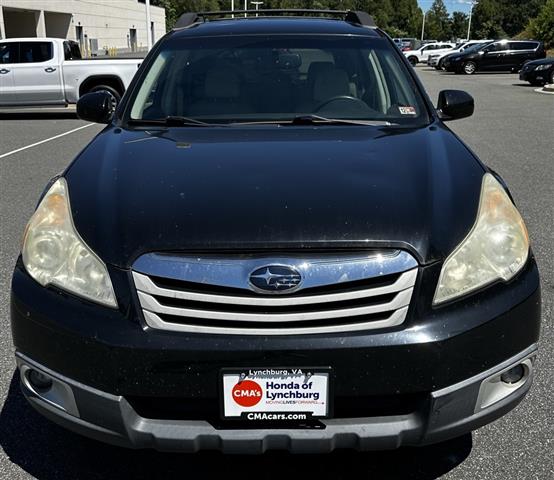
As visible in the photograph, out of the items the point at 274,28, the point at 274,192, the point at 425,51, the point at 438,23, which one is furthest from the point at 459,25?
the point at 274,192

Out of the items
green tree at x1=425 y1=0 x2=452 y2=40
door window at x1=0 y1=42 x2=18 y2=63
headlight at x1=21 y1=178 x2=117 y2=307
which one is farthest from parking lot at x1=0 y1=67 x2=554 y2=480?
green tree at x1=425 y1=0 x2=452 y2=40

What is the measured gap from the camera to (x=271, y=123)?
3264mm

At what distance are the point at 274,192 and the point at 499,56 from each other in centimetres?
3403

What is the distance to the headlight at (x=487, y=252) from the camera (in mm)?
2127

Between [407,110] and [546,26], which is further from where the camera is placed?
[546,26]

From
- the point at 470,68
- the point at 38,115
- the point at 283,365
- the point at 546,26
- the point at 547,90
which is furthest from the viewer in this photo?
the point at 546,26

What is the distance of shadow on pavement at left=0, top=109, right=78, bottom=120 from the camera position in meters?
14.8

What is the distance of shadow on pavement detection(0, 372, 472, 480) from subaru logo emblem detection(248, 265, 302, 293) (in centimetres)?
88

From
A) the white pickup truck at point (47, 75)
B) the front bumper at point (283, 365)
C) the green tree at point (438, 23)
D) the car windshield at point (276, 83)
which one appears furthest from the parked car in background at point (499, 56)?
the green tree at point (438, 23)

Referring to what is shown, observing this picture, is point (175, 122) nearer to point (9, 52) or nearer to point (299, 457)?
point (299, 457)

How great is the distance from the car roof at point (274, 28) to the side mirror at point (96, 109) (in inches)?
23.2

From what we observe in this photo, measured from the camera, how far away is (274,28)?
12.8 ft

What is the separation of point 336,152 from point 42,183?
5583 mm

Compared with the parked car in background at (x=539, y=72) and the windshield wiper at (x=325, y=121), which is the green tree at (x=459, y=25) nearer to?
the parked car in background at (x=539, y=72)
